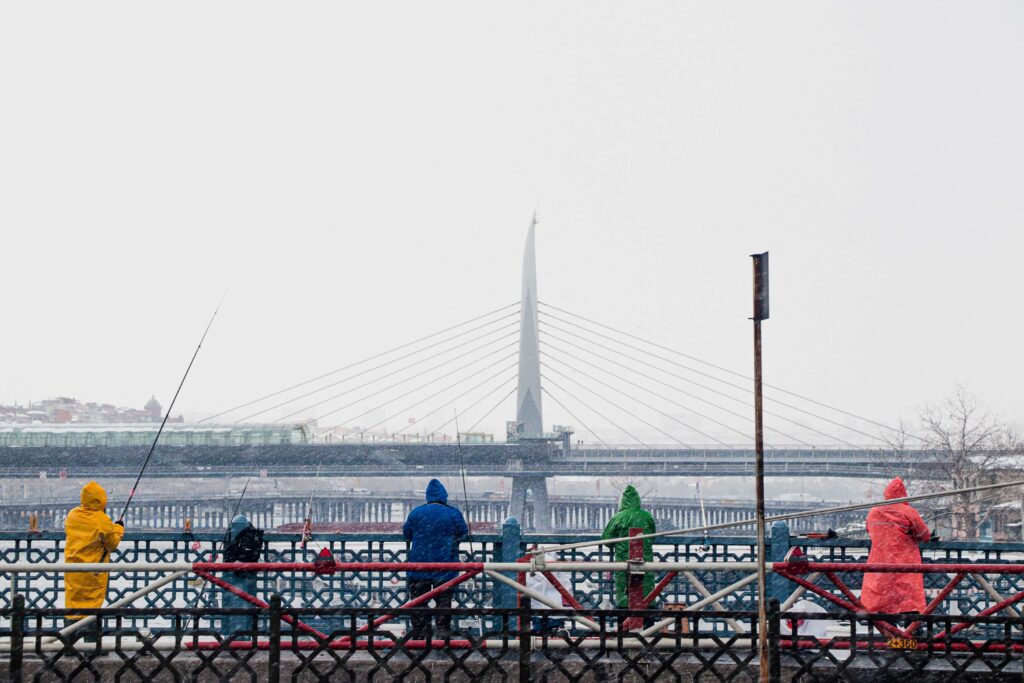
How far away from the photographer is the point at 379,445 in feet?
186

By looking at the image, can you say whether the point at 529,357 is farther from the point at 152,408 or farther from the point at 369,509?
the point at 152,408

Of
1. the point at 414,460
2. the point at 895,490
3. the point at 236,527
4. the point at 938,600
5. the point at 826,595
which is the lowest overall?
the point at 414,460

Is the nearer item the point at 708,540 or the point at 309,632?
the point at 309,632

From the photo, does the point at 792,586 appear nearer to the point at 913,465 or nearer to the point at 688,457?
the point at 913,465

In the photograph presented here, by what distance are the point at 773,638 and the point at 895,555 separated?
2.49m

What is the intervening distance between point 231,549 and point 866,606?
17.9ft

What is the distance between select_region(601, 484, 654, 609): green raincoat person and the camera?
8.11m

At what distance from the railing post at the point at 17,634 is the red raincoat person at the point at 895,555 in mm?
6048

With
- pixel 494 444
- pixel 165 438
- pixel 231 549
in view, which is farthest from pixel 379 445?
pixel 231 549

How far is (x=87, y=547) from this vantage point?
780 centimetres

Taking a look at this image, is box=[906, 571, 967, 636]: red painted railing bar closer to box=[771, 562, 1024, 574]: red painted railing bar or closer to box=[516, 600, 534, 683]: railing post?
box=[771, 562, 1024, 574]: red painted railing bar

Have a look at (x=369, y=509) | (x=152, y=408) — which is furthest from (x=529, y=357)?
(x=152, y=408)

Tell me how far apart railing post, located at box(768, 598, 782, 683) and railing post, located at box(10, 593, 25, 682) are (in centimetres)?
433

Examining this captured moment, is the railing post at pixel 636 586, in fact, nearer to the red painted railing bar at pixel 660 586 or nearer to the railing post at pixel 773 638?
the red painted railing bar at pixel 660 586
